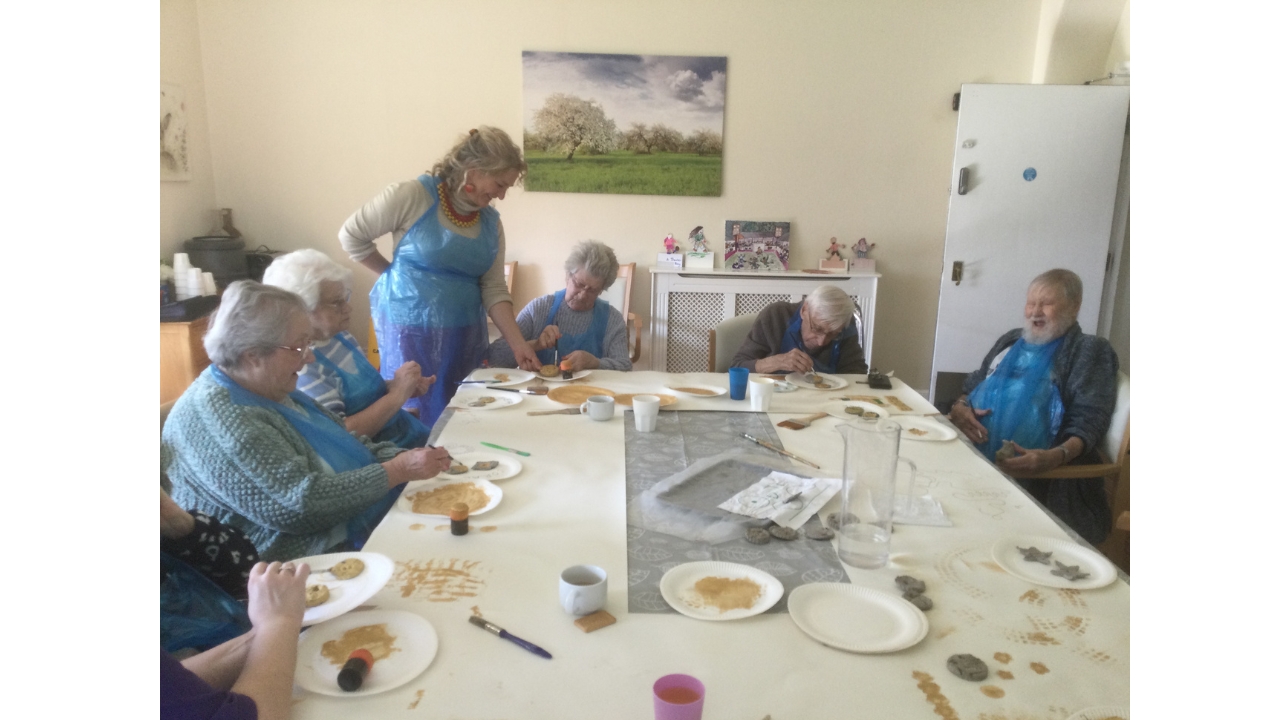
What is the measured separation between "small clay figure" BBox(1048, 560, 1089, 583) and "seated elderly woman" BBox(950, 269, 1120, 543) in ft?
3.39

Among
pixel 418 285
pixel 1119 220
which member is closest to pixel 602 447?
pixel 418 285

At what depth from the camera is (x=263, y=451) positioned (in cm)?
143

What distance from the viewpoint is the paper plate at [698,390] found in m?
2.36

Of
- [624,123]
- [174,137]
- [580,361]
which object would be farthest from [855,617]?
[174,137]

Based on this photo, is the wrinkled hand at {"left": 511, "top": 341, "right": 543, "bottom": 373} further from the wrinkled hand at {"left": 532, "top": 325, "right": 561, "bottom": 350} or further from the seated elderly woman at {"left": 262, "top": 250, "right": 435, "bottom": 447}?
the seated elderly woman at {"left": 262, "top": 250, "right": 435, "bottom": 447}

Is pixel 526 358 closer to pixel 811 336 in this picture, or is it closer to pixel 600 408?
pixel 600 408

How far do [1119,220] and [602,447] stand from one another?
363 centimetres

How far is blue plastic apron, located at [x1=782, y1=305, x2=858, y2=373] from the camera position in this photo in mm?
2865

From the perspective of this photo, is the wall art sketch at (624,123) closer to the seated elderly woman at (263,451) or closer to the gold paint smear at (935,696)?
the seated elderly woman at (263,451)

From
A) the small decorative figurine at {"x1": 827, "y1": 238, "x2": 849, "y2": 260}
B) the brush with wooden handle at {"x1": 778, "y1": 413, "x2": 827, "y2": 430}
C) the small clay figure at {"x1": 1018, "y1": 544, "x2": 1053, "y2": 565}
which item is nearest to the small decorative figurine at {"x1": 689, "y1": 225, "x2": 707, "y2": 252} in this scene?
the small decorative figurine at {"x1": 827, "y1": 238, "x2": 849, "y2": 260}

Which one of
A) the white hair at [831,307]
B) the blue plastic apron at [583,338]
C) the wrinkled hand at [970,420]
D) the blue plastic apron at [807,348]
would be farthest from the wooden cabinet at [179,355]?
the wrinkled hand at [970,420]

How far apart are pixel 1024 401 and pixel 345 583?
2.10 meters

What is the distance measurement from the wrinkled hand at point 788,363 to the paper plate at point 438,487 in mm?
1413

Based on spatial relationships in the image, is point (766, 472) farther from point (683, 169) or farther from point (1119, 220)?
point (1119, 220)
